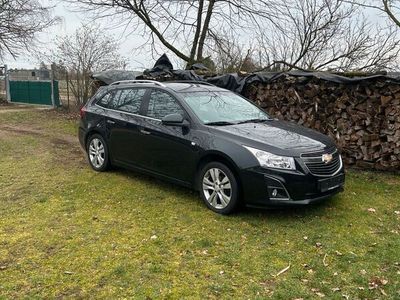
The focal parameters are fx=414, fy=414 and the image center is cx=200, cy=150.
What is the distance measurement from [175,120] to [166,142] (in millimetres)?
429

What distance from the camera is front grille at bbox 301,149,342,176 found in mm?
4738

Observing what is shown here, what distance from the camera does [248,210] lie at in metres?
5.21

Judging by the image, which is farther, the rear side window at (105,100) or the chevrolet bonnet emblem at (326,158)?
the rear side window at (105,100)

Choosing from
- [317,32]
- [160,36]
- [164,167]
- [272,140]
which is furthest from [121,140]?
[317,32]

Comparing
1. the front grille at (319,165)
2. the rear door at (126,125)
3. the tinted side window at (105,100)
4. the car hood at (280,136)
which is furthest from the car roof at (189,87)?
the front grille at (319,165)

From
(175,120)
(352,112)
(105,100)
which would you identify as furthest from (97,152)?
(352,112)

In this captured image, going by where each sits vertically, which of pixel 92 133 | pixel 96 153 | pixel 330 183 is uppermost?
pixel 92 133

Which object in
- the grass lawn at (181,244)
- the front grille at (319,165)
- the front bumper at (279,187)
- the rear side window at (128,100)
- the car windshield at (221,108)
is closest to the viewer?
the grass lawn at (181,244)

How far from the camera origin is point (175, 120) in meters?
5.36

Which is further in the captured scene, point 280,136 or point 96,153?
point 96,153

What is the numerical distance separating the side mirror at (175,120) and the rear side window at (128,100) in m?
0.99

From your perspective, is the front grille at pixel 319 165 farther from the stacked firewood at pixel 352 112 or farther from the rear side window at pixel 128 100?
the rear side window at pixel 128 100

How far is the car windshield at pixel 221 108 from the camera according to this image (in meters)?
5.52

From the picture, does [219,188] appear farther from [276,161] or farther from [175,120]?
[175,120]
